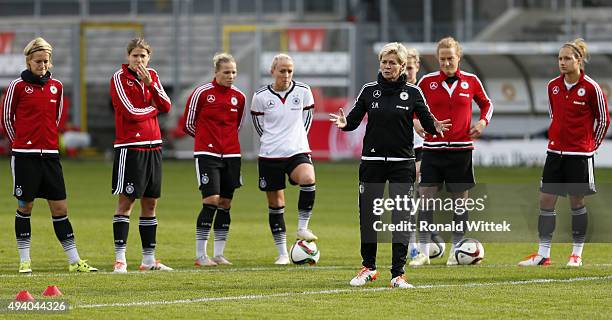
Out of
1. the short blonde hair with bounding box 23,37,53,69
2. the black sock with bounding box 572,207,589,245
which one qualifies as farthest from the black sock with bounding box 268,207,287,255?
the black sock with bounding box 572,207,589,245

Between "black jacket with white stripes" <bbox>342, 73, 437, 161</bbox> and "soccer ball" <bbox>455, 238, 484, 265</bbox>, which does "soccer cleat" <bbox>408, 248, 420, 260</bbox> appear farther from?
"black jacket with white stripes" <bbox>342, 73, 437, 161</bbox>

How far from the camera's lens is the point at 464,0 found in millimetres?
39062

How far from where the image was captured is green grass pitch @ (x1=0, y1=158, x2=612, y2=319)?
916 cm

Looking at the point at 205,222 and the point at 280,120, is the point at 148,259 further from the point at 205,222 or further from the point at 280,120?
the point at 280,120

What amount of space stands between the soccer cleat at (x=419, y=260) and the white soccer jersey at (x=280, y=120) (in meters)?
1.58

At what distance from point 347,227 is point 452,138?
4562 mm

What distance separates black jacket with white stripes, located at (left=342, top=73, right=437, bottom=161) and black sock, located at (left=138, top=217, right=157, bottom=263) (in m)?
2.46

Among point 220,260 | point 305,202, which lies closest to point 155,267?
point 220,260

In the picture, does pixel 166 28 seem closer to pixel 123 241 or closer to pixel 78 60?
pixel 78 60

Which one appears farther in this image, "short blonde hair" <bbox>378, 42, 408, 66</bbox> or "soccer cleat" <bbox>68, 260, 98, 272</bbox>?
"soccer cleat" <bbox>68, 260, 98, 272</bbox>

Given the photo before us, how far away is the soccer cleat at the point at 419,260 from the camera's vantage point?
12258mm

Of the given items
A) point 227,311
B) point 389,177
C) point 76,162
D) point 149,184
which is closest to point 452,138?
point 389,177

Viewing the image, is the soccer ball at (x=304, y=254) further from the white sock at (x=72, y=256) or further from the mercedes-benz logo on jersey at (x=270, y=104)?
the white sock at (x=72, y=256)

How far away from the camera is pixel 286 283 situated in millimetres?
10773
